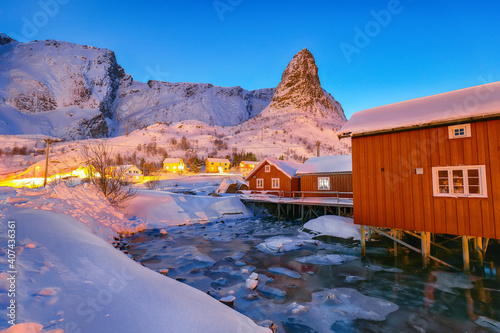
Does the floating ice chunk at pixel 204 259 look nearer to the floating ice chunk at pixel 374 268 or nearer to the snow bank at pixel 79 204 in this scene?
the snow bank at pixel 79 204

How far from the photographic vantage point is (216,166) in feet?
229

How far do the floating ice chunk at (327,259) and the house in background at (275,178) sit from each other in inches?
524

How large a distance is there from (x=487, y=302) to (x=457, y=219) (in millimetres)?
3025

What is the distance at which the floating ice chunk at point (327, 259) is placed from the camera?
12.2 meters

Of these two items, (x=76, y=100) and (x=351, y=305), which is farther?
(x=76, y=100)

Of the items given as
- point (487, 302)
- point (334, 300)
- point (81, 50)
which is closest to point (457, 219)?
point (487, 302)

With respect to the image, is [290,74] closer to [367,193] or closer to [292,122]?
[292,122]

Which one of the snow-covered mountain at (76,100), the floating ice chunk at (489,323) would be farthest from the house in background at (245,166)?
the snow-covered mountain at (76,100)

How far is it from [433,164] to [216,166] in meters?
62.1

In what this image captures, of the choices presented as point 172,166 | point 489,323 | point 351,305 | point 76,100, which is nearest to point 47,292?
point 351,305

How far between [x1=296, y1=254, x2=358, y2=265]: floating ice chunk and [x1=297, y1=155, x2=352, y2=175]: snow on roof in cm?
1196

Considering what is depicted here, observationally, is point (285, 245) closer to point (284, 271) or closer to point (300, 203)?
point (284, 271)

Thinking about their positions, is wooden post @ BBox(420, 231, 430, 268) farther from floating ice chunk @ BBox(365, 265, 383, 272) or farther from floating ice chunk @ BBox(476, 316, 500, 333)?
floating ice chunk @ BBox(476, 316, 500, 333)

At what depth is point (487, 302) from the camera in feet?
26.3
